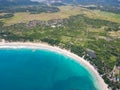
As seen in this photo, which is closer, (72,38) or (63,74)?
(63,74)

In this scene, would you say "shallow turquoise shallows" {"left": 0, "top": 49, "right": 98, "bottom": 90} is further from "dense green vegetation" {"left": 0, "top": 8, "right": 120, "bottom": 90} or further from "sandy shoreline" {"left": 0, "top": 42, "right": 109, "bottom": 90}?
"dense green vegetation" {"left": 0, "top": 8, "right": 120, "bottom": 90}

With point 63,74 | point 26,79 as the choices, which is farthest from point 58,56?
point 26,79

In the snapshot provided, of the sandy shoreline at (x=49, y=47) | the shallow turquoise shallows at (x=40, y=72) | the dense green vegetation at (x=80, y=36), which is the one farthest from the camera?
the dense green vegetation at (x=80, y=36)

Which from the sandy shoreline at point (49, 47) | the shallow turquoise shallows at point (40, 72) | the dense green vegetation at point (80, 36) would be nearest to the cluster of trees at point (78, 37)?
the dense green vegetation at point (80, 36)

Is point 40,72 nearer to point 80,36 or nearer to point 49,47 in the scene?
point 49,47

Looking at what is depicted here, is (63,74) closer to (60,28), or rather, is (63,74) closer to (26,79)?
Result: (26,79)

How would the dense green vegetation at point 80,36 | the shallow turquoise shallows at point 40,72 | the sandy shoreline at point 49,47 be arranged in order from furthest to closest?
the dense green vegetation at point 80,36 < the sandy shoreline at point 49,47 < the shallow turquoise shallows at point 40,72

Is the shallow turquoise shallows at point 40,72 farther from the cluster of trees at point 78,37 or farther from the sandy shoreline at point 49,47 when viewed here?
the cluster of trees at point 78,37

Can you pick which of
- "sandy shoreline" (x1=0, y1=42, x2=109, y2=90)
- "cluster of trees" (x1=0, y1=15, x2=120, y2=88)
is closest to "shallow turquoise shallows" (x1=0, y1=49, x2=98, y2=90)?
"sandy shoreline" (x1=0, y1=42, x2=109, y2=90)
